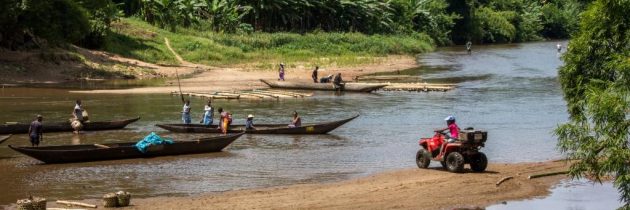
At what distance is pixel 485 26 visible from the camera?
11062cm

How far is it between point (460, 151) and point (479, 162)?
516mm

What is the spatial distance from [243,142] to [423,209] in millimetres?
11849

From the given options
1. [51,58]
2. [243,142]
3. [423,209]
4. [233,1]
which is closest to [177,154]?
[243,142]

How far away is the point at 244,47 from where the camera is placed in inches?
2621

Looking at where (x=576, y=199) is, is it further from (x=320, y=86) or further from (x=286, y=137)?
(x=320, y=86)

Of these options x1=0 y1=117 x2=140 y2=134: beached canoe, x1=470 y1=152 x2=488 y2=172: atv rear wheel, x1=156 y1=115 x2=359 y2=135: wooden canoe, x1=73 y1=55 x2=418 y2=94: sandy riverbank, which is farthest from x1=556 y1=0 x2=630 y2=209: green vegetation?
x1=73 y1=55 x2=418 y2=94: sandy riverbank

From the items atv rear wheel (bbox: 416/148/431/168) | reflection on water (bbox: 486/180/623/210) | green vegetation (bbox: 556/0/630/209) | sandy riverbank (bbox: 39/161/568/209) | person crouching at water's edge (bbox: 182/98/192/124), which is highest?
green vegetation (bbox: 556/0/630/209)

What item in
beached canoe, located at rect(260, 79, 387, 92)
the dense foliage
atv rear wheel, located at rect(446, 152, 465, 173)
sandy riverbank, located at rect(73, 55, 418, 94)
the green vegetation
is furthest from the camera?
the dense foliage

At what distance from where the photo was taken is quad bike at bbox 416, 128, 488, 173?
20359 mm

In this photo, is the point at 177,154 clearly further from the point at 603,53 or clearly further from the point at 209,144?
the point at 603,53

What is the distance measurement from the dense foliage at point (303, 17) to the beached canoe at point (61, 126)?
16.2 metres

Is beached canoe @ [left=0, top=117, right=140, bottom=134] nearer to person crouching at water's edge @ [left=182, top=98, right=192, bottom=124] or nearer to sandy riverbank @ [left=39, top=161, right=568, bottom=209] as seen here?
person crouching at water's edge @ [left=182, top=98, right=192, bottom=124]

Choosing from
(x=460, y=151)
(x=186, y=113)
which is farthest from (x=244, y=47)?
(x=460, y=151)

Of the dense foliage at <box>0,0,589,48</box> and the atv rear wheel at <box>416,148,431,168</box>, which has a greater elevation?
the dense foliage at <box>0,0,589,48</box>
